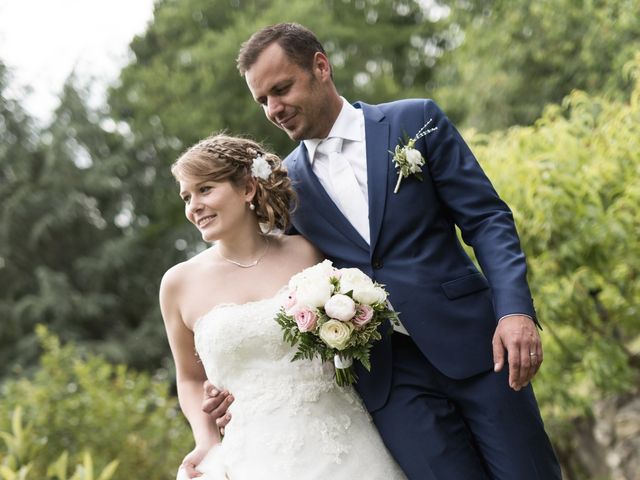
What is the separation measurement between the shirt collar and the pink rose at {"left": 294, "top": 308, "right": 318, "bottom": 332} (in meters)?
0.76

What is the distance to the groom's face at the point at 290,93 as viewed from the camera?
3.51 metres

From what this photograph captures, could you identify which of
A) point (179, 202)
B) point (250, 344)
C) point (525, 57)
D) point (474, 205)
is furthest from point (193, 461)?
point (179, 202)

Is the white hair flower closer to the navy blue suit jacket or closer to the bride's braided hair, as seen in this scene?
the bride's braided hair

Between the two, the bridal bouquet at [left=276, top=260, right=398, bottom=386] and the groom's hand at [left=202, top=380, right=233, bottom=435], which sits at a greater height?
the bridal bouquet at [left=276, top=260, right=398, bottom=386]

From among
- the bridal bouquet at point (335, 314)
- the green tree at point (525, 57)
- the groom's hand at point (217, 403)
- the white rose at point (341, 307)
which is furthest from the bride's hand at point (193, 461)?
the green tree at point (525, 57)

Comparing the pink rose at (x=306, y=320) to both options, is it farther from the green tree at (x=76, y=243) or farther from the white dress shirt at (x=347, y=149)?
the green tree at (x=76, y=243)

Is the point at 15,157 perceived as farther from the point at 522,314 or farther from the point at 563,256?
the point at 522,314

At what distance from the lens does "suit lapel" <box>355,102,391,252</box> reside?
3344mm

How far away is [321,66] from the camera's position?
12.0ft

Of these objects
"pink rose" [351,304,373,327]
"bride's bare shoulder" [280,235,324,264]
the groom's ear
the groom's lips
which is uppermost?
the groom's ear

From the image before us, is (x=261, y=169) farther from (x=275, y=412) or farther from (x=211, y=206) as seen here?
(x=275, y=412)

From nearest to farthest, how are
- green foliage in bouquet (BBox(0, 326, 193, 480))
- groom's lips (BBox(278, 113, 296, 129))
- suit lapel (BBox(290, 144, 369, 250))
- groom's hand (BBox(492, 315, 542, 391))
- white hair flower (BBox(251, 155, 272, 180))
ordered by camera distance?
1. groom's hand (BBox(492, 315, 542, 391))
2. suit lapel (BBox(290, 144, 369, 250))
3. groom's lips (BBox(278, 113, 296, 129))
4. white hair flower (BBox(251, 155, 272, 180))
5. green foliage in bouquet (BBox(0, 326, 193, 480))

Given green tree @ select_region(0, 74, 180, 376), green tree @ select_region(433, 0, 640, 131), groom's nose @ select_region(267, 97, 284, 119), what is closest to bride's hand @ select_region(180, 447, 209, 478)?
groom's nose @ select_region(267, 97, 284, 119)

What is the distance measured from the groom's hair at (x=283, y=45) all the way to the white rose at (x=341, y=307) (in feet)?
3.24
